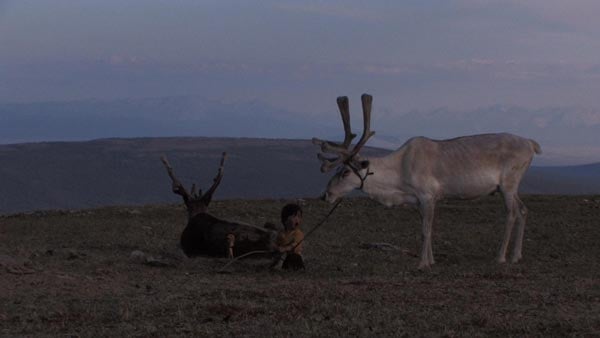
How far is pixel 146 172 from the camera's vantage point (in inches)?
2071

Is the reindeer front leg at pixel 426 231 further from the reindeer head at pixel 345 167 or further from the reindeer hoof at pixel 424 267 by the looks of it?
the reindeer head at pixel 345 167

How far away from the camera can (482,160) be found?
14.7 meters

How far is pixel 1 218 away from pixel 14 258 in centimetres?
935

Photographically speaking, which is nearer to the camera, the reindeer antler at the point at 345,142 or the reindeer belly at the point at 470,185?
the reindeer antler at the point at 345,142

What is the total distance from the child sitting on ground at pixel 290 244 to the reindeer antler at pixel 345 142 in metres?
0.77

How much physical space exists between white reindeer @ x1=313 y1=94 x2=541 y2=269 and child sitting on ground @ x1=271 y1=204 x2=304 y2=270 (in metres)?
0.87

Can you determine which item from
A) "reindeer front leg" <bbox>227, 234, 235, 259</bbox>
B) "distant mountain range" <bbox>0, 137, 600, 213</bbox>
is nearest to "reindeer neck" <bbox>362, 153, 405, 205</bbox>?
"reindeer front leg" <bbox>227, 234, 235, 259</bbox>

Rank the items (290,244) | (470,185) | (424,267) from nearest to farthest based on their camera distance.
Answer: (290,244) → (424,267) → (470,185)

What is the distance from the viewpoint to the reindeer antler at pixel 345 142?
13.8 m

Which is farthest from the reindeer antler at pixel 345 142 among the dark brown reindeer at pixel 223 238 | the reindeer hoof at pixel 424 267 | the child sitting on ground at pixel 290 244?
the reindeer hoof at pixel 424 267

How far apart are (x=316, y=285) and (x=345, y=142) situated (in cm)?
324

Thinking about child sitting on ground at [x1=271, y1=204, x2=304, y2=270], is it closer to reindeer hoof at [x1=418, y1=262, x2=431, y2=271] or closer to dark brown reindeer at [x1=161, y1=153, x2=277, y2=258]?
dark brown reindeer at [x1=161, y1=153, x2=277, y2=258]

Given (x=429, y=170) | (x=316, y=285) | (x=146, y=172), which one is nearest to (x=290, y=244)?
(x=316, y=285)

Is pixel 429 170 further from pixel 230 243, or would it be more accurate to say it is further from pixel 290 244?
pixel 230 243
